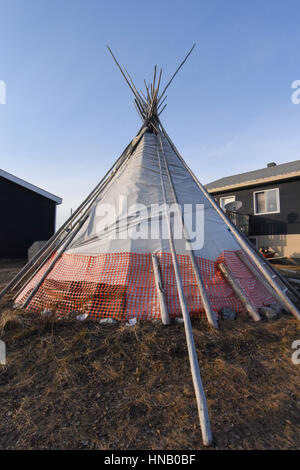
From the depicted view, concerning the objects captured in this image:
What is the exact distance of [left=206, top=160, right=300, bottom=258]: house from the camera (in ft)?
32.6

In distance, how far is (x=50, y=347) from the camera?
8.23ft

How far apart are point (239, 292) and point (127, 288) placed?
5.59ft

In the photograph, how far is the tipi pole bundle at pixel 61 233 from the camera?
4.66 metres

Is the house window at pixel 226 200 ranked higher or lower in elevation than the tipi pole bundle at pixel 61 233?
higher

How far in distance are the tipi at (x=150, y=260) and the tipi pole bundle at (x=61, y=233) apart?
5 cm

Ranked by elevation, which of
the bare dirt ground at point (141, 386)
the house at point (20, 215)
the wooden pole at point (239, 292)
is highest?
the house at point (20, 215)

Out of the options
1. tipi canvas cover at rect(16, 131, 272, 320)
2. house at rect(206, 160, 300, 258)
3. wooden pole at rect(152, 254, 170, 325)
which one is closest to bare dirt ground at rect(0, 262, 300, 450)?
wooden pole at rect(152, 254, 170, 325)

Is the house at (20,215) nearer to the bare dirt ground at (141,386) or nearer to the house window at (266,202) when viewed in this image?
the bare dirt ground at (141,386)

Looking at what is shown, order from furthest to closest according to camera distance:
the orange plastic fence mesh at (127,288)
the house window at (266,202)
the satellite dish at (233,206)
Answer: the satellite dish at (233,206) → the house window at (266,202) → the orange plastic fence mesh at (127,288)

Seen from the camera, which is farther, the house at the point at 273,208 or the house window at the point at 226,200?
the house window at the point at 226,200

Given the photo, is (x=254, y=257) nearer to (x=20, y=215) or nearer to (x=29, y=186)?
(x=20, y=215)

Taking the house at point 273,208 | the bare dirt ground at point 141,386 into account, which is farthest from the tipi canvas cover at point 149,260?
the house at point 273,208

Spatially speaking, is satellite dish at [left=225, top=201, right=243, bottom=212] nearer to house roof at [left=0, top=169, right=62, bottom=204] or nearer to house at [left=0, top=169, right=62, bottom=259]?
house roof at [left=0, top=169, right=62, bottom=204]
